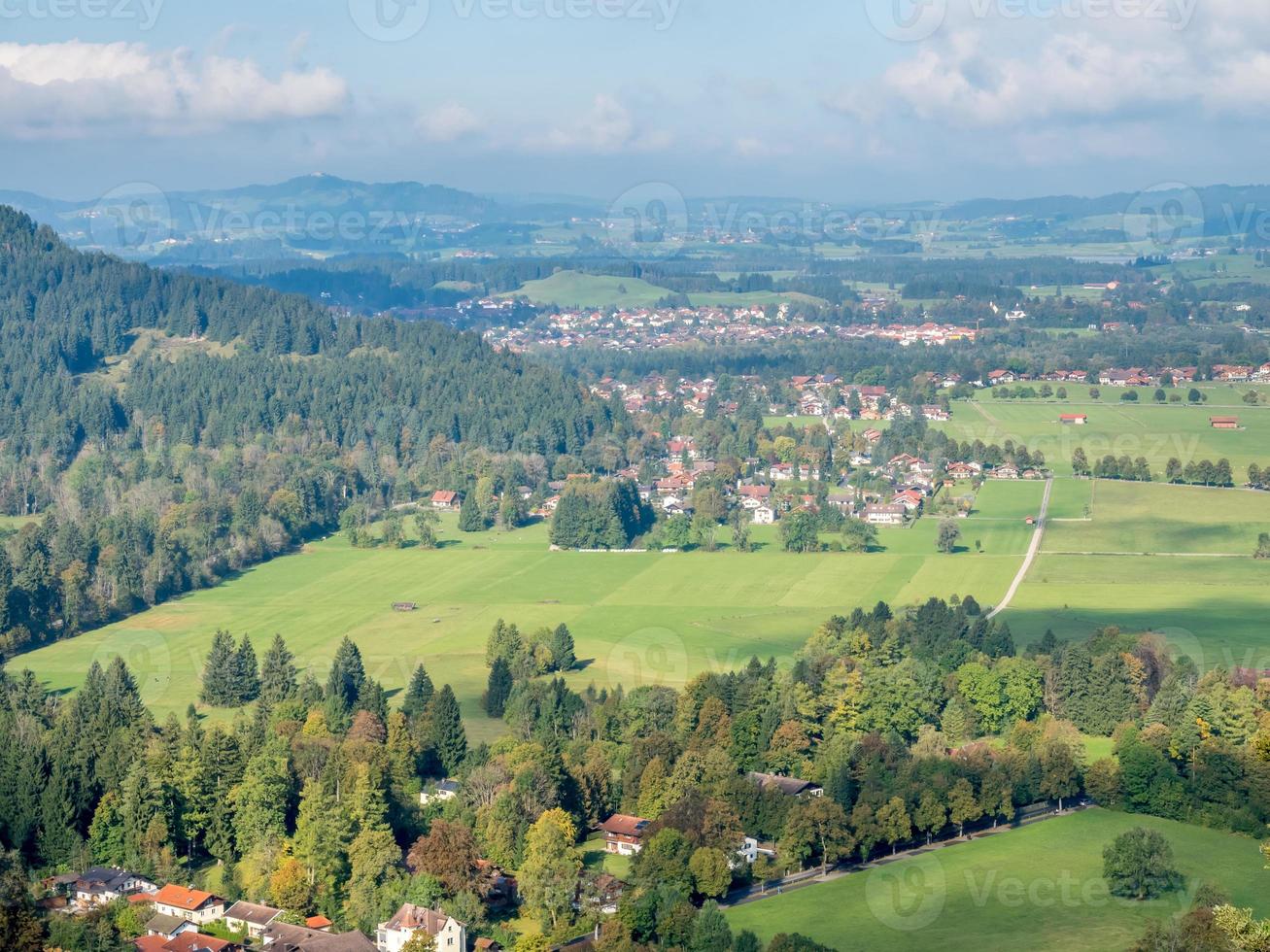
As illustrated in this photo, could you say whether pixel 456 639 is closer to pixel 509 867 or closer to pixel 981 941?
pixel 509 867

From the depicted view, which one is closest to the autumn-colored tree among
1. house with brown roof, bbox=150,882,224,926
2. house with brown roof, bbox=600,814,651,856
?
house with brown roof, bbox=600,814,651,856

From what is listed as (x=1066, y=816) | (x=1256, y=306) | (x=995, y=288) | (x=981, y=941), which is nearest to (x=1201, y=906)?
(x=981, y=941)

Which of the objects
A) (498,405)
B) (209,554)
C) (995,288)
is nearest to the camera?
(209,554)

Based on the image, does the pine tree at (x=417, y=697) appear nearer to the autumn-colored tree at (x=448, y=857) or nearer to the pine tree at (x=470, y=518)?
the autumn-colored tree at (x=448, y=857)

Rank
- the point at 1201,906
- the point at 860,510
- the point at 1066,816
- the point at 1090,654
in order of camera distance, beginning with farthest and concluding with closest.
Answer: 1. the point at 860,510
2. the point at 1090,654
3. the point at 1066,816
4. the point at 1201,906

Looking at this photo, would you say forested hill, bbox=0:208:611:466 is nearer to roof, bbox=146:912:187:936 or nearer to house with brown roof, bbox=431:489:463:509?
house with brown roof, bbox=431:489:463:509

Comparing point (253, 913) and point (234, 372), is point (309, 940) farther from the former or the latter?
point (234, 372)
